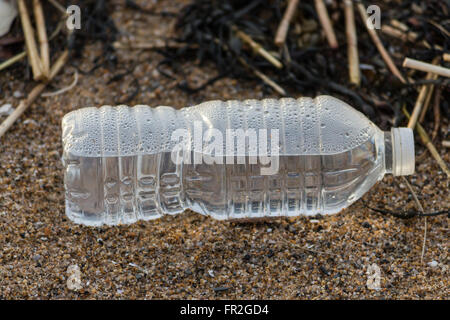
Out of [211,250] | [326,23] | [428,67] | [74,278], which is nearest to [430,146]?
[428,67]

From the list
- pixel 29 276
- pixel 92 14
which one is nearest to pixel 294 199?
pixel 29 276

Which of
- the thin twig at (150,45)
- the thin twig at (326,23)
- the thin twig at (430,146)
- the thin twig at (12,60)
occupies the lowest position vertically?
the thin twig at (430,146)

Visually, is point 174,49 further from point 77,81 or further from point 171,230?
point 171,230

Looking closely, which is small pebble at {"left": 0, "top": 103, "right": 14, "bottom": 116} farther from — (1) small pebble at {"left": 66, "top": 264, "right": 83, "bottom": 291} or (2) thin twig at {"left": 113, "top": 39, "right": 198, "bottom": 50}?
(1) small pebble at {"left": 66, "top": 264, "right": 83, "bottom": 291}

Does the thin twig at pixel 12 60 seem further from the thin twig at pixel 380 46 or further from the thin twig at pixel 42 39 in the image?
the thin twig at pixel 380 46

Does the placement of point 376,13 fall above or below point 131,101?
above

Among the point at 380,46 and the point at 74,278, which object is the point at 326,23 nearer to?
the point at 380,46

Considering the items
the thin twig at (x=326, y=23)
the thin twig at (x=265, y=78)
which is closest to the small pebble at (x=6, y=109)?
the thin twig at (x=265, y=78)
